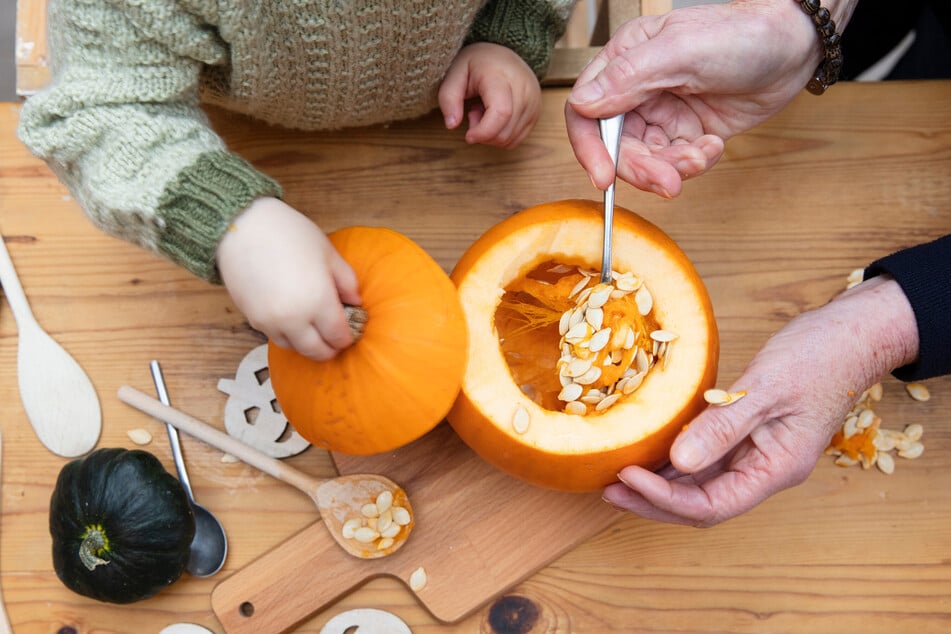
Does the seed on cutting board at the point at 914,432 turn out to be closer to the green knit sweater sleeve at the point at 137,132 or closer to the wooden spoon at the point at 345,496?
the wooden spoon at the point at 345,496

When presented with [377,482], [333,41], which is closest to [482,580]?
[377,482]

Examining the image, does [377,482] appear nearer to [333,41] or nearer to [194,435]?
[194,435]

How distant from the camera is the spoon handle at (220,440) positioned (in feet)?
2.65

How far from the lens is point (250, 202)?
1.99 ft

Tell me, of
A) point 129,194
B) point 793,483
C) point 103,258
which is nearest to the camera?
point 129,194

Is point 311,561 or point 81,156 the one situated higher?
point 81,156

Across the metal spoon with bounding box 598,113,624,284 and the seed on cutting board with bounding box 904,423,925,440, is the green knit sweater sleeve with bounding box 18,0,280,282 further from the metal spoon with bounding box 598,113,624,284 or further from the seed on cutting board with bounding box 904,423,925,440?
the seed on cutting board with bounding box 904,423,925,440

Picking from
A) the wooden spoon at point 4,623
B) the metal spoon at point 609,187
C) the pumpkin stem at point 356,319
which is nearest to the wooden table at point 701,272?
the wooden spoon at point 4,623

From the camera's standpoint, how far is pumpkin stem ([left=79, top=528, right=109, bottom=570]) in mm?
739

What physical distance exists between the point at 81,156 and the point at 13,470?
16.1 inches

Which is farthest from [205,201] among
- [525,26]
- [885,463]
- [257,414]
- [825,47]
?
[885,463]

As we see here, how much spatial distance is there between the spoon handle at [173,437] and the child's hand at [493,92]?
425 millimetres

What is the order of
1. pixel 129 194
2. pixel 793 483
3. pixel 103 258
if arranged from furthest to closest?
pixel 103 258 → pixel 793 483 → pixel 129 194

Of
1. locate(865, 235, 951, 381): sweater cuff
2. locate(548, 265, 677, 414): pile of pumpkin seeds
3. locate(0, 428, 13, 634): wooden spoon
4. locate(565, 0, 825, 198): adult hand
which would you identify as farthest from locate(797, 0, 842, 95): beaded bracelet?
locate(0, 428, 13, 634): wooden spoon
